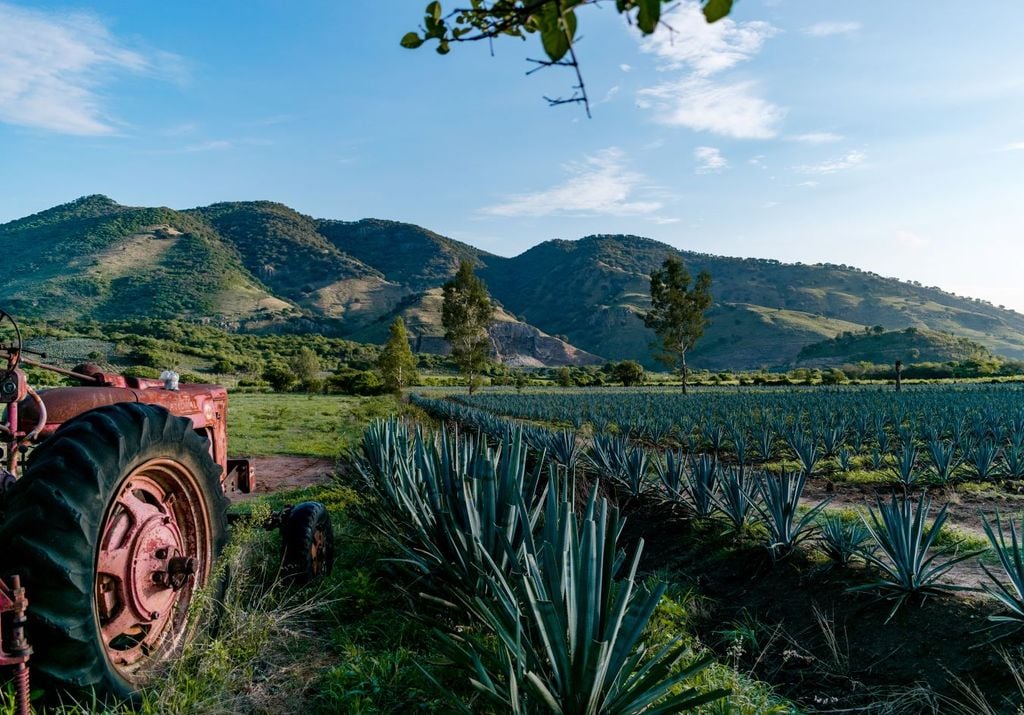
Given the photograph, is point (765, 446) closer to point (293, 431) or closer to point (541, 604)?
point (541, 604)

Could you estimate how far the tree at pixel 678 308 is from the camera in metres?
36.7

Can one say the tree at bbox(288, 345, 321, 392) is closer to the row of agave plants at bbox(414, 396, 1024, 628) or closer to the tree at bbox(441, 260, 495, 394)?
the tree at bbox(441, 260, 495, 394)

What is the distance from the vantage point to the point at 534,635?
2768 mm

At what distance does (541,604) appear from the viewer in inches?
84.1

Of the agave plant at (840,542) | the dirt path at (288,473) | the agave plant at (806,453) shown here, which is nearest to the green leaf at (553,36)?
the agave plant at (840,542)

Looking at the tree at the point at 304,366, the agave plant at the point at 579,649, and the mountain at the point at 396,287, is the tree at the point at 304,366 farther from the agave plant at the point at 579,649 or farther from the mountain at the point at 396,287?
the agave plant at the point at 579,649

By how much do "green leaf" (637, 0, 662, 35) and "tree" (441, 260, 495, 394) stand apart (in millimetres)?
36790

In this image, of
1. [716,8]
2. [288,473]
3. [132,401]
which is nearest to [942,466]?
[716,8]

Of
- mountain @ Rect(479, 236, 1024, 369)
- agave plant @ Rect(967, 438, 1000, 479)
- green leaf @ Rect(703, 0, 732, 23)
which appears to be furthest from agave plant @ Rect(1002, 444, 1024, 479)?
mountain @ Rect(479, 236, 1024, 369)

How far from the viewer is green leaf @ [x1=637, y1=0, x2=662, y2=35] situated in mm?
909

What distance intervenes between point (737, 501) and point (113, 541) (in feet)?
16.8

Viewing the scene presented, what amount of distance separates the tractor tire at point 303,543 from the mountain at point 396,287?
9246 cm

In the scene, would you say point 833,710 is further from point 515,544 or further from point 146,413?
point 146,413

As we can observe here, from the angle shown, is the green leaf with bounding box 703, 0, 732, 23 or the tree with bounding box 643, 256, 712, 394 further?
the tree with bounding box 643, 256, 712, 394
